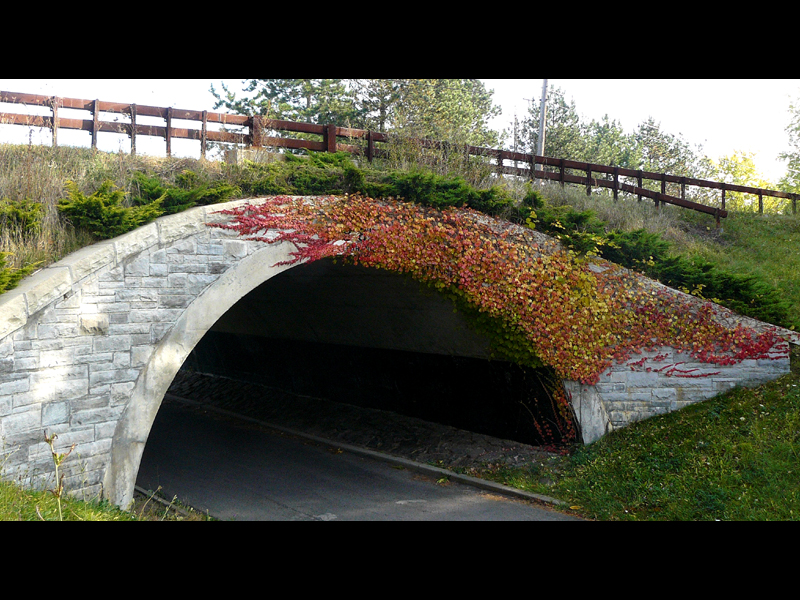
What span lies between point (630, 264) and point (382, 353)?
542cm

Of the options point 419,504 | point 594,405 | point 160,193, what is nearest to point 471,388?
point 594,405

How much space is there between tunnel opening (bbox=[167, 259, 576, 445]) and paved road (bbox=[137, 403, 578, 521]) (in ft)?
6.04

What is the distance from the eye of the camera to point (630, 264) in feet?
40.4

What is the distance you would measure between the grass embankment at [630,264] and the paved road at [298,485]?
115cm

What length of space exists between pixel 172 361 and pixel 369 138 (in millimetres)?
6572

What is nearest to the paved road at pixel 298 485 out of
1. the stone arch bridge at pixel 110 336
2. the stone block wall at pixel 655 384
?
the stone arch bridge at pixel 110 336

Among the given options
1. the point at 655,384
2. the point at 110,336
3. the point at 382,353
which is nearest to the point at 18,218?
the point at 110,336

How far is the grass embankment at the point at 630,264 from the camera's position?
8.00 meters

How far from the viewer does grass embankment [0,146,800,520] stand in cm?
800

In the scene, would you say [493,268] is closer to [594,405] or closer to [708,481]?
[594,405]

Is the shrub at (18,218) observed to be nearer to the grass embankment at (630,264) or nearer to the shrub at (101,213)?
the grass embankment at (630,264)

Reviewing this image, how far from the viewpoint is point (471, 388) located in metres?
12.7

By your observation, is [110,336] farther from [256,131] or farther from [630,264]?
[630,264]

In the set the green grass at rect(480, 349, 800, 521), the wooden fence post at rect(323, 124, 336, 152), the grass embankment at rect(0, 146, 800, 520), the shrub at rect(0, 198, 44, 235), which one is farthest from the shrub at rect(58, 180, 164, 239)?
the green grass at rect(480, 349, 800, 521)
